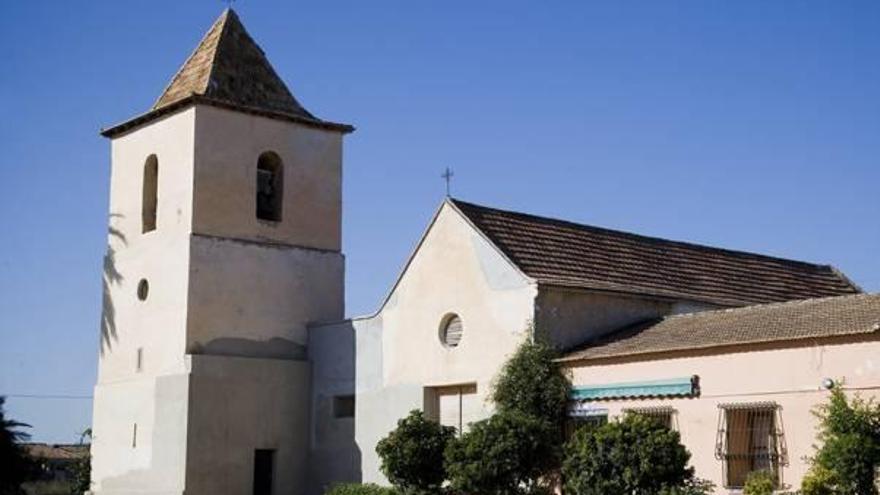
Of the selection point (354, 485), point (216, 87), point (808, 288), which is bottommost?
point (354, 485)

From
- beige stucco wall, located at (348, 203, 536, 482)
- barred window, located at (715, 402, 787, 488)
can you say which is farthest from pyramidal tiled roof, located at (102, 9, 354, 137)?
barred window, located at (715, 402, 787, 488)

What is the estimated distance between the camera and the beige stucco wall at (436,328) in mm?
26844

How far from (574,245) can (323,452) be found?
8.24m

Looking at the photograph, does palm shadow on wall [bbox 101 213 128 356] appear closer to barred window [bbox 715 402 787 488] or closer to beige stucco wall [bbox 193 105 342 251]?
beige stucco wall [bbox 193 105 342 251]

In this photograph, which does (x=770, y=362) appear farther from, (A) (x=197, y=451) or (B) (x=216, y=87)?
(B) (x=216, y=87)

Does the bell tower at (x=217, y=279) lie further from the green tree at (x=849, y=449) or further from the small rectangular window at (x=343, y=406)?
the green tree at (x=849, y=449)

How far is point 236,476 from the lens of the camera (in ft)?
100

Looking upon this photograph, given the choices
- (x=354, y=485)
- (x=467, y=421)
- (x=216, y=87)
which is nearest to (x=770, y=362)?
(x=467, y=421)

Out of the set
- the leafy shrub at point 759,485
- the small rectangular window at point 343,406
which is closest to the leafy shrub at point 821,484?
the leafy shrub at point 759,485

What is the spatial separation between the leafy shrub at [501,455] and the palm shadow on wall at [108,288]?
1298 centimetres

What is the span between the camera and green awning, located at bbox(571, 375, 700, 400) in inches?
919

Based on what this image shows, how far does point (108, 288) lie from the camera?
34.2 meters

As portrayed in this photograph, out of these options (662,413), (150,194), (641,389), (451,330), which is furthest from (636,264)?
(150,194)

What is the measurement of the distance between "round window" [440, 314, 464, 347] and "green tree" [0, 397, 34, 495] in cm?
1459
